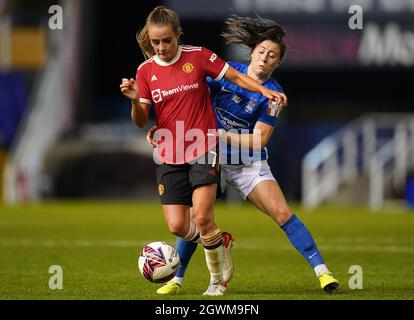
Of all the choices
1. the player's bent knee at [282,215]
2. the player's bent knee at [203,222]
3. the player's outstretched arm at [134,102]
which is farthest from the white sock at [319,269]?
the player's outstretched arm at [134,102]

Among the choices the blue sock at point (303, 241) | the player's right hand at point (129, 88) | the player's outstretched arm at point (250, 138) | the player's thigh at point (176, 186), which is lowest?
the blue sock at point (303, 241)

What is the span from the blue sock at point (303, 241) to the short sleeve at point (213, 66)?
128 centimetres

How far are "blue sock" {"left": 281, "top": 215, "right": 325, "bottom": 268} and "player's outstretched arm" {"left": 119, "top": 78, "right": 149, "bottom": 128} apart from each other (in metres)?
1.42

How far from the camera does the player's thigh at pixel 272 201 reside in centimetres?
907

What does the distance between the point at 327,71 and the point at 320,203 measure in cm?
348

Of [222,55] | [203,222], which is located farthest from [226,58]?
[203,222]

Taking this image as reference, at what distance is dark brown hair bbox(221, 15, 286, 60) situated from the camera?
30.2ft

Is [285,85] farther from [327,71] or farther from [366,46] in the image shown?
[366,46]

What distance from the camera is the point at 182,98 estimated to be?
8.77m

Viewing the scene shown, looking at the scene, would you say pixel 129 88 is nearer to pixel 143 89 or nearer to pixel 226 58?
pixel 143 89

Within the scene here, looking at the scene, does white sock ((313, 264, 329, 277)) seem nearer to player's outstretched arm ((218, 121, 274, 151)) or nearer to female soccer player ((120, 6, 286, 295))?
female soccer player ((120, 6, 286, 295))

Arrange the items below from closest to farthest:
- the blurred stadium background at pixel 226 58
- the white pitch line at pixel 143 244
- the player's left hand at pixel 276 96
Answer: the player's left hand at pixel 276 96 < the white pitch line at pixel 143 244 < the blurred stadium background at pixel 226 58

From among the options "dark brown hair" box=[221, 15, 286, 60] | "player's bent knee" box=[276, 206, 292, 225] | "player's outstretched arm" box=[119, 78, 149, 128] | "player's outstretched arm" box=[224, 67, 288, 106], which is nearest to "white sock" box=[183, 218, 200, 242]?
"player's bent knee" box=[276, 206, 292, 225]

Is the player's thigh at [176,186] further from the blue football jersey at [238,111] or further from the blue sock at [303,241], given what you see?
the blue sock at [303,241]
